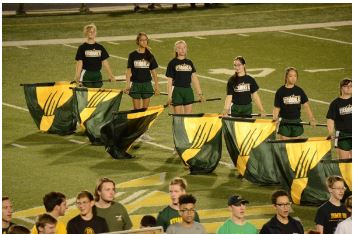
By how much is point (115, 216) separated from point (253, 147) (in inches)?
165

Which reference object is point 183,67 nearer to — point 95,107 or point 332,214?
point 95,107

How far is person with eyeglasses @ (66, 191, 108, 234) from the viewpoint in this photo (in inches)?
416

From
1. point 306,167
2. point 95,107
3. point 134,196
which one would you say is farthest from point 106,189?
point 95,107

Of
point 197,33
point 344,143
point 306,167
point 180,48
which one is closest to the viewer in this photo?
point 306,167

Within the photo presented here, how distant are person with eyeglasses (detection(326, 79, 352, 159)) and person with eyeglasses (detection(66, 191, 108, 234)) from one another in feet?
15.5

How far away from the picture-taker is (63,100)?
58.4ft

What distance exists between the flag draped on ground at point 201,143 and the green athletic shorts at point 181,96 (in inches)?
40.2

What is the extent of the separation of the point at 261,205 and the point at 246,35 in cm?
1435

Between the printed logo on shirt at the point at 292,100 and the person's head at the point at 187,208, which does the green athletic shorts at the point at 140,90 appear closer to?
the printed logo on shirt at the point at 292,100

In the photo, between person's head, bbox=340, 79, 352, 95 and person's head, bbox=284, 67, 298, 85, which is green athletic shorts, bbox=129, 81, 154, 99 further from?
person's head, bbox=340, 79, 352, 95

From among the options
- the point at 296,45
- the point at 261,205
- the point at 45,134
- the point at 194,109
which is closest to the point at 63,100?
the point at 45,134

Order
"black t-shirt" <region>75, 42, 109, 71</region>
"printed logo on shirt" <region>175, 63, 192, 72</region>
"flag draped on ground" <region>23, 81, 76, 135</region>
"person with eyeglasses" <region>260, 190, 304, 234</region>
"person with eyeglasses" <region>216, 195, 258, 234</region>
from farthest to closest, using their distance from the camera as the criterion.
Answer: "black t-shirt" <region>75, 42, 109, 71</region> → "flag draped on ground" <region>23, 81, 76, 135</region> → "printed logo on shirt" <region>175, 63, 192, 72</region> → "person with eyeglasses" <region>260, 190, 304, 234</region> → "person with eyeglasses" <region>216, 195, 258, 234</region>

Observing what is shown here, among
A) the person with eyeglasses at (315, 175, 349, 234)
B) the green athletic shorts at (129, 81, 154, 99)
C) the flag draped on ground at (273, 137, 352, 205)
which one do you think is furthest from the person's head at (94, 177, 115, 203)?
the green athletic shorts at (129, 81, 154, 99)

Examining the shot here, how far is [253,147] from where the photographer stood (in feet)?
48.5
